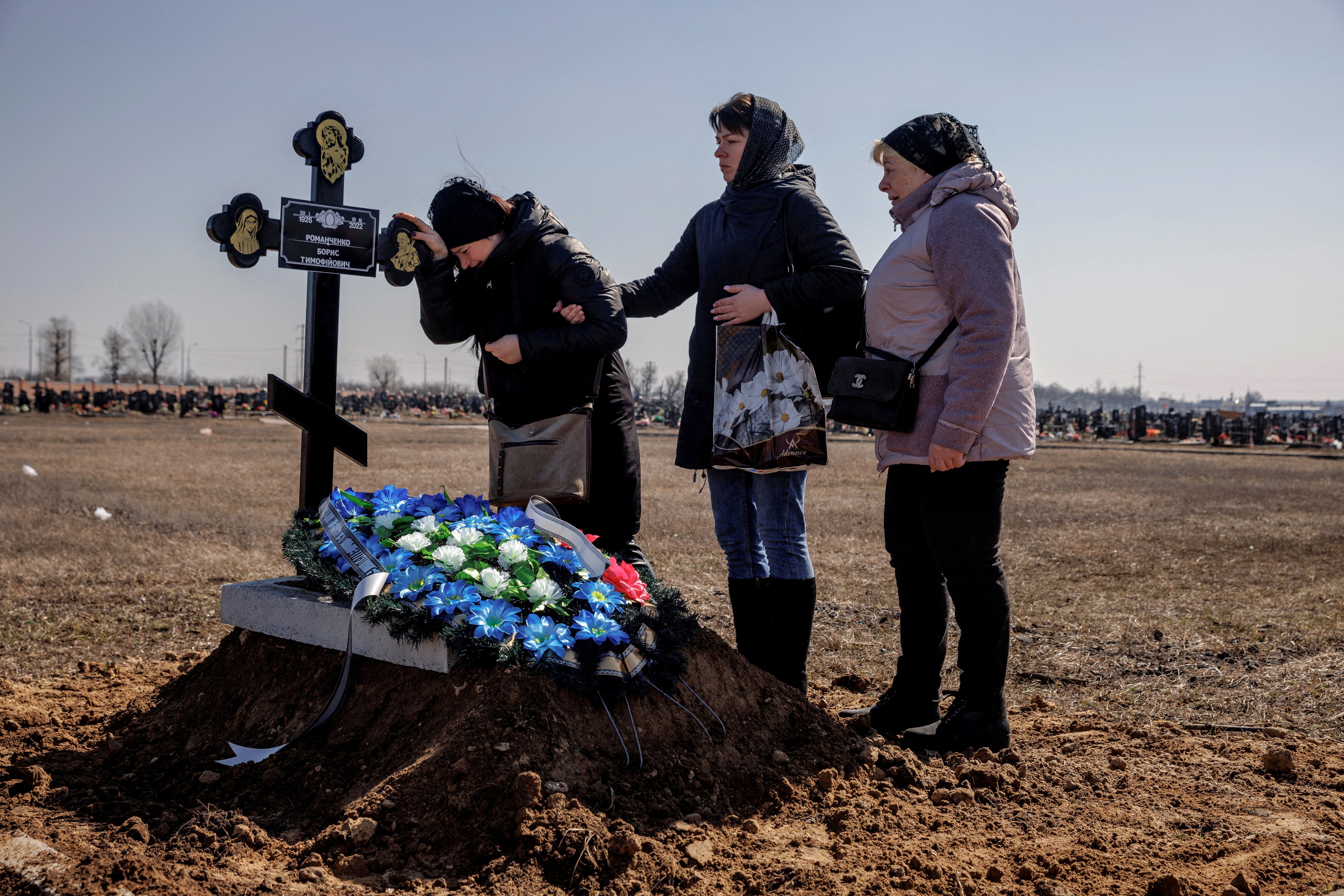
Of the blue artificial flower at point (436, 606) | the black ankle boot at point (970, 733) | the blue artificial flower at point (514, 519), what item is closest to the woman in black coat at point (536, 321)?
the blue artificial flower at point (514, 519)

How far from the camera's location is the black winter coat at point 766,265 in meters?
2.79

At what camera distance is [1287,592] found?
17.8 feet

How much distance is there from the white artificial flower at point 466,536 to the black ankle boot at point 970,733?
142 cm

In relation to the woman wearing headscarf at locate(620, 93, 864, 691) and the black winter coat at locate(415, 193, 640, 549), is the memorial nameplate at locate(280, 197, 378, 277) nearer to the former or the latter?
the black winter coat at locate(415, 193, 640, 549)

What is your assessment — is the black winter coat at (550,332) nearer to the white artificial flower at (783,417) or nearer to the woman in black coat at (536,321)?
the woman in black coat at (536,321)

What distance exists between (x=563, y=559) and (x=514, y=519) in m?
0.26

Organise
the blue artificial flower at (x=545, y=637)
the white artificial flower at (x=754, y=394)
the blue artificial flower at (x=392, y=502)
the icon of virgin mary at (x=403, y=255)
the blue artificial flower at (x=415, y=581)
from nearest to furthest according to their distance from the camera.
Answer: the blue artificial flower at (x=545, y=637)
the blue artificial flower at (x=415, y=581)
the white artificial flower at (x=754, y=394)
the blue artificial flower at (x=392, y=502)
the icon of virgin mary at (x=403, y=255)

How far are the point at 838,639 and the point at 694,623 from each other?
182cm

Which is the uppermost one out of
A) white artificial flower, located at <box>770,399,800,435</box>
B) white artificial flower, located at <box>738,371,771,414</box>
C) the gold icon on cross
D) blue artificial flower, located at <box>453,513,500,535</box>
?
the gold icon on cross

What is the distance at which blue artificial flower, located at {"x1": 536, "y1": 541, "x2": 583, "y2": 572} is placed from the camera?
266cm

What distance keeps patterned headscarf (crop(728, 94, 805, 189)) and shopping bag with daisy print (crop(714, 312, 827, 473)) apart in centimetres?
46

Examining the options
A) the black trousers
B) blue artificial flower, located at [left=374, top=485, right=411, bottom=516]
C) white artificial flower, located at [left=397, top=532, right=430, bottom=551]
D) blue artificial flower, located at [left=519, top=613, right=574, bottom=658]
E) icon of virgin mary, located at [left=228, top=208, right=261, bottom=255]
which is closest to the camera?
Answer: blue artificial flower, located at [left=519, top=613, right=574, bottom=658]

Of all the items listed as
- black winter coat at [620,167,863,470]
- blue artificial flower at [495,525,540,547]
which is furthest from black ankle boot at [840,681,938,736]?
blue artificial flower at [495,525,540,547]

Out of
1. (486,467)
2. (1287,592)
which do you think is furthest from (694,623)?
(486,467)
